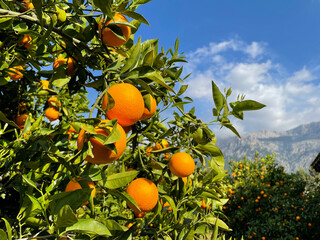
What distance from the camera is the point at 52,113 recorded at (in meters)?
1.91

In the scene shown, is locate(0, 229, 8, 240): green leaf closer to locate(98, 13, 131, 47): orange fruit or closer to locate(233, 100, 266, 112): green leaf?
locate(98, 13, 131, 47): orange fruit

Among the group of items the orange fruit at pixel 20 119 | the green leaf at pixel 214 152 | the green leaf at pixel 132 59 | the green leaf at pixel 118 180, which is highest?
the green leaf at pixel 132 59

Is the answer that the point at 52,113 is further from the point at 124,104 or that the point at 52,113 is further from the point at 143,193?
the point at 124,104

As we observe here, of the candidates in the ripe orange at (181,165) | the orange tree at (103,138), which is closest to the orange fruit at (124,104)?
the orange tree at (103,138)

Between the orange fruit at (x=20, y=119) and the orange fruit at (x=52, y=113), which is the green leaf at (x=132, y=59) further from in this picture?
the orange fruit at (x=20, y=119)

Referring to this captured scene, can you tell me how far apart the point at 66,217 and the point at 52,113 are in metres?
1.45

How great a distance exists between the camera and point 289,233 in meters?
6.49

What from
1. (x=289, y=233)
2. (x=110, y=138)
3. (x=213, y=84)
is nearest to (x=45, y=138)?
(x=110, y=138)

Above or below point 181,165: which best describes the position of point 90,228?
below

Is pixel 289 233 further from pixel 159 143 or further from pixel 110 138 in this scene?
pixel 110 138

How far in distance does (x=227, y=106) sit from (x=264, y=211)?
269 inches

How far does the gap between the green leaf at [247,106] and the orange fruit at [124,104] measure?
482 mm

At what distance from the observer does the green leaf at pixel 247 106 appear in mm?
1028

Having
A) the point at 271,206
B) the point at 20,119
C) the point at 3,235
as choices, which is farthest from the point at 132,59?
the point at 271,206
